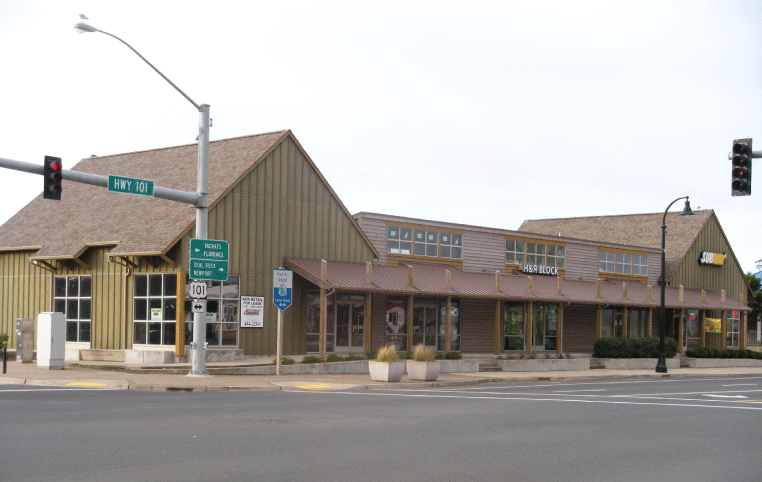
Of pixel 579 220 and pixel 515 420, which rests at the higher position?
pixel 579 220

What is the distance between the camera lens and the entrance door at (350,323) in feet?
109

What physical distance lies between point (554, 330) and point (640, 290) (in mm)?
6496

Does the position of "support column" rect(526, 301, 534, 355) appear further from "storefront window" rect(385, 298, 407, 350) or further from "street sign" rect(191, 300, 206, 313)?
"street sign" rect(191, 300, 206, 313)

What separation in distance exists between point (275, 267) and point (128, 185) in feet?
32.6

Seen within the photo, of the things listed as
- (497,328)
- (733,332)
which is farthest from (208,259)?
(733,332)

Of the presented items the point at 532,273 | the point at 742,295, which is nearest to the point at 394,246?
the point at 532,273

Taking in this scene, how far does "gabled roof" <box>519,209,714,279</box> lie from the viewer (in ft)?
173

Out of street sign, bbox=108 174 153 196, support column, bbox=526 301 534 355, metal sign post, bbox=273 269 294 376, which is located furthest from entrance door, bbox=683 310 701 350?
street sign, bbox=108 174 153 196

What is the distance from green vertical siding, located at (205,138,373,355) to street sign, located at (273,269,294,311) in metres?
4.10

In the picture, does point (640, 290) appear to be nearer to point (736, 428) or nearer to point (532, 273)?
point (532, 273)

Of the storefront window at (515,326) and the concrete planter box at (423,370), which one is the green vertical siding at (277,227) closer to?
the concrete planter box at (423,370)

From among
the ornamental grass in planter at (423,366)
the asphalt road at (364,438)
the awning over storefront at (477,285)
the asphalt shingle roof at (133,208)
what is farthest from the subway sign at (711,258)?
the asphalt road at (364,438)

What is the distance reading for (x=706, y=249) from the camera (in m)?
54.1

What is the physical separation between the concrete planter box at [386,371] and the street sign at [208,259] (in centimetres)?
542
